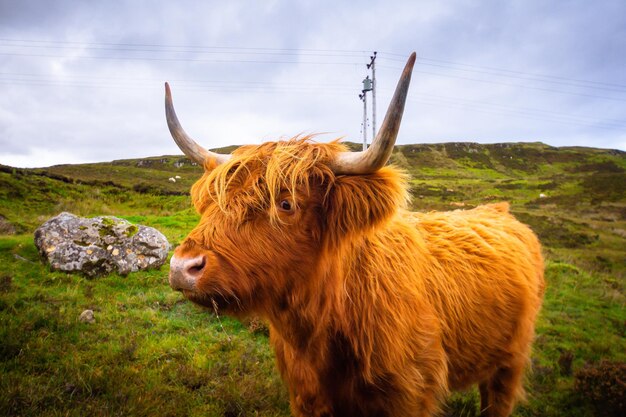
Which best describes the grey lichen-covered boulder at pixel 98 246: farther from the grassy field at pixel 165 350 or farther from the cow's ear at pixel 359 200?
the cow's ear at pixel 359 200

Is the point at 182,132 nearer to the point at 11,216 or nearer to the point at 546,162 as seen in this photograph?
the point at 11,216

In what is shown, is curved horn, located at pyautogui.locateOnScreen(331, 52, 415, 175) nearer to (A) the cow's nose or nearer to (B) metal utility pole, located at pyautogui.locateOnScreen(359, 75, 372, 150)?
(A) the cow's nose

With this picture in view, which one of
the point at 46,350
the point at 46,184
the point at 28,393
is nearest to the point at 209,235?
the point at 28,393

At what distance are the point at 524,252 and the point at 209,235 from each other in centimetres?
384

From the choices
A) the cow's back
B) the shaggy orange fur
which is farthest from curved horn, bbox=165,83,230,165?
the cow's back

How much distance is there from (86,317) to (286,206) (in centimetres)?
470

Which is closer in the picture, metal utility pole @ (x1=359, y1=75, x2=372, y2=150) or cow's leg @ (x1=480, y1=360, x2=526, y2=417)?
cow's leg @ (x1=480, y1=360, x2=526, y2=417)

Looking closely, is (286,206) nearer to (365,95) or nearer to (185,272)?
(185,272)

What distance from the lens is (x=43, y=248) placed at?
7031mm

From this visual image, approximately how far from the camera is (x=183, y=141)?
2643 mm

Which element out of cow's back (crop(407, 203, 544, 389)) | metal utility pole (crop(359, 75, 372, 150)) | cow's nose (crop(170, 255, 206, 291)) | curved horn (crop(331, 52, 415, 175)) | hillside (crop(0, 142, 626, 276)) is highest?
metal utility pole (crop(359, 75, 372, 150))

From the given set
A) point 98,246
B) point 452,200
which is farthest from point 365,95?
point 452,200

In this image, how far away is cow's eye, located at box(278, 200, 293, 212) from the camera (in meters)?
2.06

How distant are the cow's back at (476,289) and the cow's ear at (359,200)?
878mm
